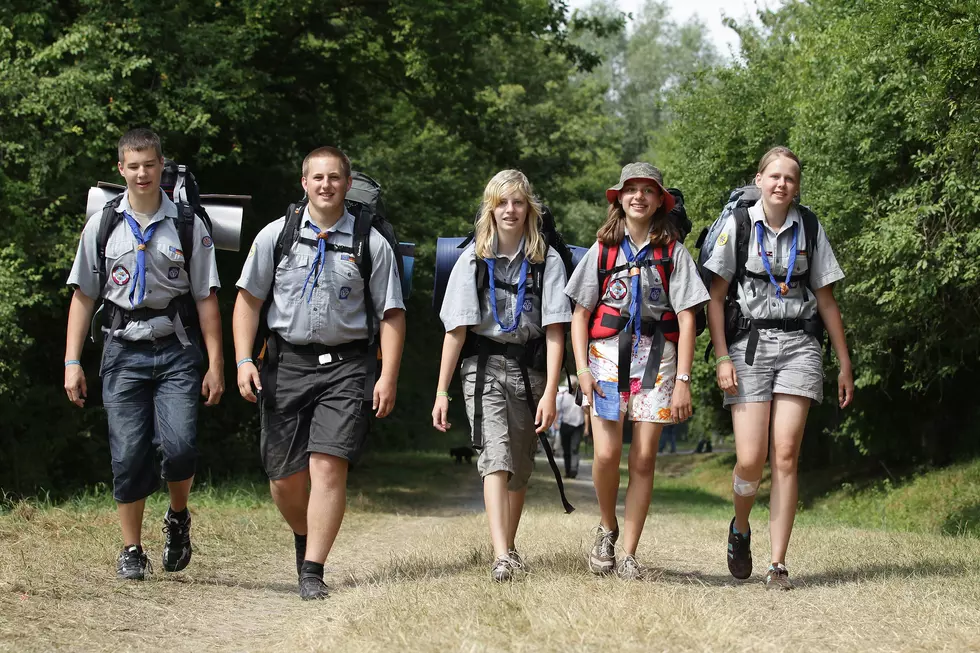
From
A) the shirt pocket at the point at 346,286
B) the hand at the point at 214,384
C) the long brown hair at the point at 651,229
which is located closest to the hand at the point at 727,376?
the long brown hair at the point at 651,229

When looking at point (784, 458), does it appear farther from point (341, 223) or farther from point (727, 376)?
point (341, 223)

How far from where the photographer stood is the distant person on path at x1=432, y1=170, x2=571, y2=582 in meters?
6.68

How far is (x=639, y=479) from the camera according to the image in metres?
6.76

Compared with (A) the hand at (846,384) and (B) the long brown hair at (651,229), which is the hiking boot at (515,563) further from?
(A) the hand at (846,384)

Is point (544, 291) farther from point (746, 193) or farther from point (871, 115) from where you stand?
point (871, 115)

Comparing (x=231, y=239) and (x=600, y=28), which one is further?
(x=600, y=28)

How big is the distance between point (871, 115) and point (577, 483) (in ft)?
42.5

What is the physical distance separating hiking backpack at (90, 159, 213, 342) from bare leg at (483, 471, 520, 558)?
194 centimetres

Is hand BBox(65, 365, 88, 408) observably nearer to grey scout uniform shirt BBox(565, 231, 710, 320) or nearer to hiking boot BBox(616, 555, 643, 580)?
grey scout uniform shirt BBox(565, 231, 710, 320)

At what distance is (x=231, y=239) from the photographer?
7199mm

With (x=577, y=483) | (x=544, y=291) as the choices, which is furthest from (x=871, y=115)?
(x=577, y=483)

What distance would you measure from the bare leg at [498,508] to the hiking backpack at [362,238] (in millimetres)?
1033

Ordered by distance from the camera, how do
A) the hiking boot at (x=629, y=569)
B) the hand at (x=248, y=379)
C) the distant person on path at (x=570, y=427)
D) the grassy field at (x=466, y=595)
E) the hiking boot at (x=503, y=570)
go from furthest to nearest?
the distant person on path at (x=570, y=427) → the hand at (x=248, y=379) → the hiking boot at (x=629, y=569) → the hiking boot at (x=503, y=570) → the grassy field at (x=466, y=595)

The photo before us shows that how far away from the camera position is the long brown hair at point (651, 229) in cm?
682
